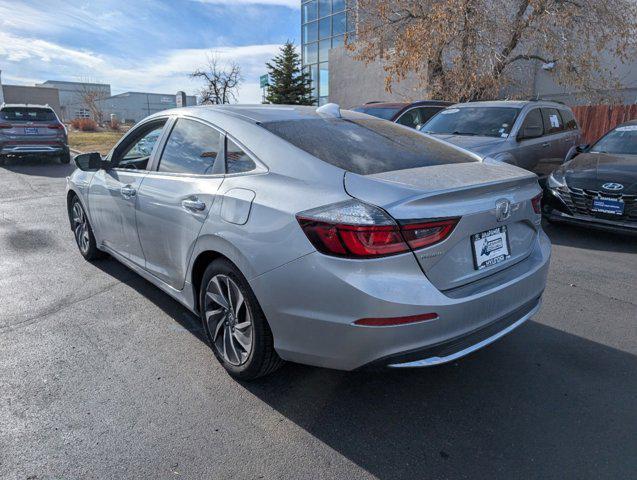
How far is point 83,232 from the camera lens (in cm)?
517

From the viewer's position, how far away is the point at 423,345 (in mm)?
2254

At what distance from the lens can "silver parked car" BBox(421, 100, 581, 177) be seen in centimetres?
701

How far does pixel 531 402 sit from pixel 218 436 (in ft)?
5.74

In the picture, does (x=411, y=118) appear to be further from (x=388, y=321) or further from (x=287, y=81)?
(x=287, y=81)

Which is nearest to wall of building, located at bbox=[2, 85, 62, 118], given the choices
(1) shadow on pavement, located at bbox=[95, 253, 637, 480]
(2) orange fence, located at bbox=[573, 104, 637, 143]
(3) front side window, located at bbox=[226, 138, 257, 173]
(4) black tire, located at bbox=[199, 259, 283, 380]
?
(2) orange fence, located at bbox=[573, 104, 637, 143]

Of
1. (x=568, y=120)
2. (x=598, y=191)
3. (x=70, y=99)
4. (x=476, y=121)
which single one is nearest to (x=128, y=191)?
(x=598, y=191)

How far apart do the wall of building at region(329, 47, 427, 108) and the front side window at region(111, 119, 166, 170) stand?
17465mm

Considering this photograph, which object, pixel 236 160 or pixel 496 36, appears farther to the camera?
pixel 496 36

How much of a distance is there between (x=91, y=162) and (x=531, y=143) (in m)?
6.25

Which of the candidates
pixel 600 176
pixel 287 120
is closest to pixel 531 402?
pixel 287 120

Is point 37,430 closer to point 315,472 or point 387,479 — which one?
point 315,472

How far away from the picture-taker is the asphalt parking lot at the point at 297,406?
7.43 ft

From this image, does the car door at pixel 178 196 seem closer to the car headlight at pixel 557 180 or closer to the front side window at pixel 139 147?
the front side window at pixel 139 147

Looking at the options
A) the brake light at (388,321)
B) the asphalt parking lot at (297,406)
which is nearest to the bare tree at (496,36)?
the asphalt parking lot at (297,406)
